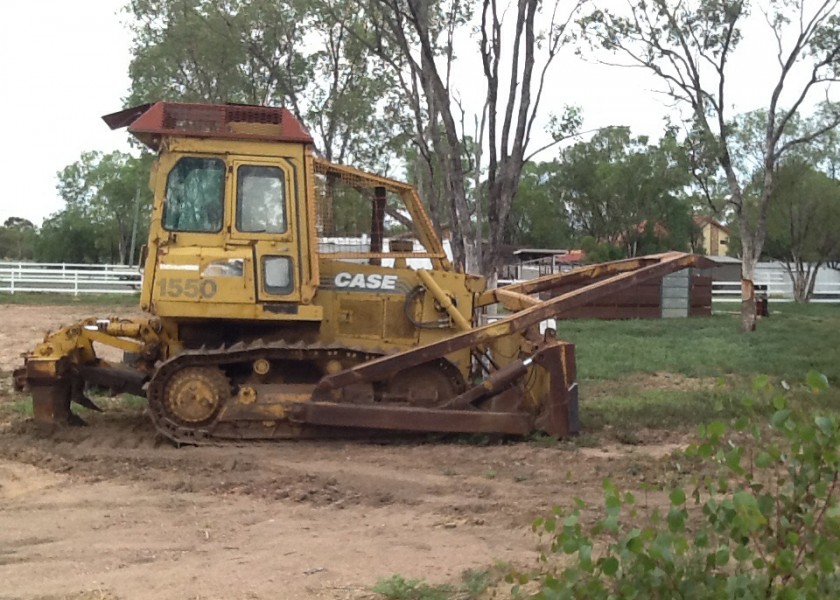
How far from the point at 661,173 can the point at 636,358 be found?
1566 inches

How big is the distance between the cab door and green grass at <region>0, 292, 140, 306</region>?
21.9m

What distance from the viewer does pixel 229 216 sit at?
898 centimetres

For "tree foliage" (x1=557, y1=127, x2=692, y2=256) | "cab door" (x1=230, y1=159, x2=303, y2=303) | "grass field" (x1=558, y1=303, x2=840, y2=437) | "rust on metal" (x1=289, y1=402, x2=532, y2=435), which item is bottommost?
"grass field" (x1=558, y1=303, x2=840, y2=437)

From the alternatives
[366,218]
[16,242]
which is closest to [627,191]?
[366,218]

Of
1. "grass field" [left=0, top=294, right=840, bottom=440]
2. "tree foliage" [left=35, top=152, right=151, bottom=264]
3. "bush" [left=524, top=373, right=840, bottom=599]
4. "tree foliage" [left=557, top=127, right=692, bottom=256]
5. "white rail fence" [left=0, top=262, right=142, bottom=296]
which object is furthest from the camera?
"tree foliage" [left=35, top=152, right=151, bottom=264]

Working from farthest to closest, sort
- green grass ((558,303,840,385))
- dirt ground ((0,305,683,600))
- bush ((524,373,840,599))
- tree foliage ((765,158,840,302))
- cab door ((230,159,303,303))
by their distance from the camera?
tree foliage ((765,158,840,302)) < green grass ((558,303,840,385)) < cab door ((230,159,303,303)) < dirt ground ((0,305,683,600)) < bush ((524,373,840,599))

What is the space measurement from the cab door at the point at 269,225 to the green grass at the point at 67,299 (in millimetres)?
21914

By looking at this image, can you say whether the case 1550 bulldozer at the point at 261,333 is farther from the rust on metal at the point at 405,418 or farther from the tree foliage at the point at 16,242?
the tree foliage at the point at 16,242

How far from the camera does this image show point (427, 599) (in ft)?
15.9

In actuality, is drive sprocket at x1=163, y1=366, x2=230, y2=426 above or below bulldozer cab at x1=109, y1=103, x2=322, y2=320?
below

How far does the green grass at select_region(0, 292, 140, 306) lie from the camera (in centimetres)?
3100

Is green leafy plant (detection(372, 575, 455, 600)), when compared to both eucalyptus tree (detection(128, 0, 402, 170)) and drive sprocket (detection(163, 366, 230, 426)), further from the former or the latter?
eucalyptus tree (detection(128, 0, 402, 170))

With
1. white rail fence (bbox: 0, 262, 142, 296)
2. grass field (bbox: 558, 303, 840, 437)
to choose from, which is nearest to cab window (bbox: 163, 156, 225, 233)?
grass field (bbox: 558, 303, 840, 437)

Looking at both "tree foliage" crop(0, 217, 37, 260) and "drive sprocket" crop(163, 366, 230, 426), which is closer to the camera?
"drive sprocket" crop(163, 366, 230, 426)
